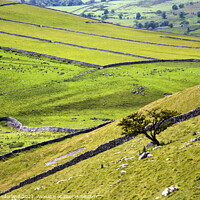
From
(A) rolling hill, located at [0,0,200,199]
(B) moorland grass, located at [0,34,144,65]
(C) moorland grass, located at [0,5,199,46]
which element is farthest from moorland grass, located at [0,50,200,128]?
(C) moorland grass, located at [0,5,199,46]

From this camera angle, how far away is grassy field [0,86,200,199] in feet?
79.5

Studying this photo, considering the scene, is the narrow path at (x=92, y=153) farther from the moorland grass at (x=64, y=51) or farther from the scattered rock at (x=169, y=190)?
the moorland grass at (x=64, y=51)

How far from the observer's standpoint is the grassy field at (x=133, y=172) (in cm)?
2423

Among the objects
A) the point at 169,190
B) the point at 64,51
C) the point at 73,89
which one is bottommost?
the point at 73,89

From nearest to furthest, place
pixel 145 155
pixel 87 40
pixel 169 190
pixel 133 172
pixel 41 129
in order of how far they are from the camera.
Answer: pixel 169 190
pixel 133 172
pixel 145 155
pixel 41 129
pixel 87 40

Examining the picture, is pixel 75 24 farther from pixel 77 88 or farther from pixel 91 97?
pixel 91 97

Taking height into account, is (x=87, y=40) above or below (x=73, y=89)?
above

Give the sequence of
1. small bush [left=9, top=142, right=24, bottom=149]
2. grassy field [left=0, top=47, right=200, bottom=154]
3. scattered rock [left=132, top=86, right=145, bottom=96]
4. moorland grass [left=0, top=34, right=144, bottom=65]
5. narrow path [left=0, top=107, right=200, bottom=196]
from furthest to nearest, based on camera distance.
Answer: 1. moorland grass [left=0, top=34, right=144, bottom=65]
2. scattered rock [left=132, top=86, right=145, bottom=96]
3. grassy field [left=0, top=47, right=200, bottom=154]
4. small bush [left=9, top=142, right=24, bottom=149]
5. narrow path [left=0, top=107, right=200, bottom=196]

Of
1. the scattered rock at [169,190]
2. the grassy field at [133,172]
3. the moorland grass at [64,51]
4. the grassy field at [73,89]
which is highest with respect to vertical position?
the scattered rock at [169,190]

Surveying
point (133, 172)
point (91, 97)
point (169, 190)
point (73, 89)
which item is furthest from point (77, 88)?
point (169, 190)

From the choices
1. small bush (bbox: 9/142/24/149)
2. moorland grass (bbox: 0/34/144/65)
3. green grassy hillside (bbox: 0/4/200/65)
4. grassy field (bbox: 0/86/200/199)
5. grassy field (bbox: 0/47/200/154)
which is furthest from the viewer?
green grassy hillside (bbox: 0/4/200/65)

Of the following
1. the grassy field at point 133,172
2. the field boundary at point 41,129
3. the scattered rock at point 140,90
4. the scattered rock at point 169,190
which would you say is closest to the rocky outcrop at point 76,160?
the grassy field at point 133,172

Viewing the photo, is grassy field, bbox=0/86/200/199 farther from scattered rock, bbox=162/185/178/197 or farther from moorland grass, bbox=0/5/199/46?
moorland grass, bbox=0/5/199/46

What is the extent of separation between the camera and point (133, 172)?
28.0 m
